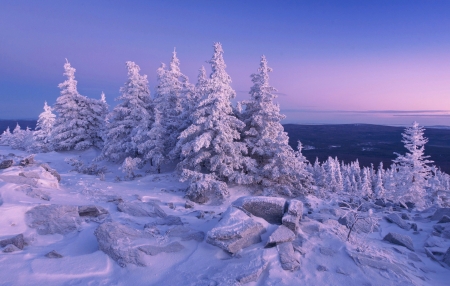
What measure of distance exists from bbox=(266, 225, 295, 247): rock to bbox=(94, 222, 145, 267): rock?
3.24 meters

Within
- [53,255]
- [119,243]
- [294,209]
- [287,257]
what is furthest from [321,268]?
[53,255]

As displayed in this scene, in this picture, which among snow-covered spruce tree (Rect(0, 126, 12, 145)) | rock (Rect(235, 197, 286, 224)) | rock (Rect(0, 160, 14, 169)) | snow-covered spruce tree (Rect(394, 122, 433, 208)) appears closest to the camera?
rock (Rect(235, 197, 286, 224))

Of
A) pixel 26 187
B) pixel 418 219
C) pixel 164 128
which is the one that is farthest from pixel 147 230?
pixel 164 128

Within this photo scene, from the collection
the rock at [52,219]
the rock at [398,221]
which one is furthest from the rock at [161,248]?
the rock at [398,221]

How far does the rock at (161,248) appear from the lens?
6172 millimetres

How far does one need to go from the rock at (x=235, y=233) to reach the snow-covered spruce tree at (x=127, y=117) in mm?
17888

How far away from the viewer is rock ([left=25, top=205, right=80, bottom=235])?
7035 millimetres

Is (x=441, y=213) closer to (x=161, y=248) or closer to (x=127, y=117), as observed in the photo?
(x=161, y=248)

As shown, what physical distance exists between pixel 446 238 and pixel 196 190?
1152 centimetres

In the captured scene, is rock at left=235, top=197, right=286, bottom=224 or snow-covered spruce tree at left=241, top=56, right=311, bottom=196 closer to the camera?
rock at left=235, top=197, right=286, bottom=224

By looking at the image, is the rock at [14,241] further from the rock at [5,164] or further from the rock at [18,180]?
the rock at [5,164]

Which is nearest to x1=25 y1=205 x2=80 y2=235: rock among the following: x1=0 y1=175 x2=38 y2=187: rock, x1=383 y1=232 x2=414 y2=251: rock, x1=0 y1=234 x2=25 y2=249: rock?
x1=0 y1=234 x2=25 y2=249: rock

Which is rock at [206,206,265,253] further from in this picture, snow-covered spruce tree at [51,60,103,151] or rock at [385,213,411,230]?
snow-covered spruce tree at [51,60,103,151]

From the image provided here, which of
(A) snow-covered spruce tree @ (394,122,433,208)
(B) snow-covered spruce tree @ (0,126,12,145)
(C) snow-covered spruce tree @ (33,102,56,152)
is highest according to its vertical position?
(C) snow-covered spruce tree @ (33,102,56,152)
